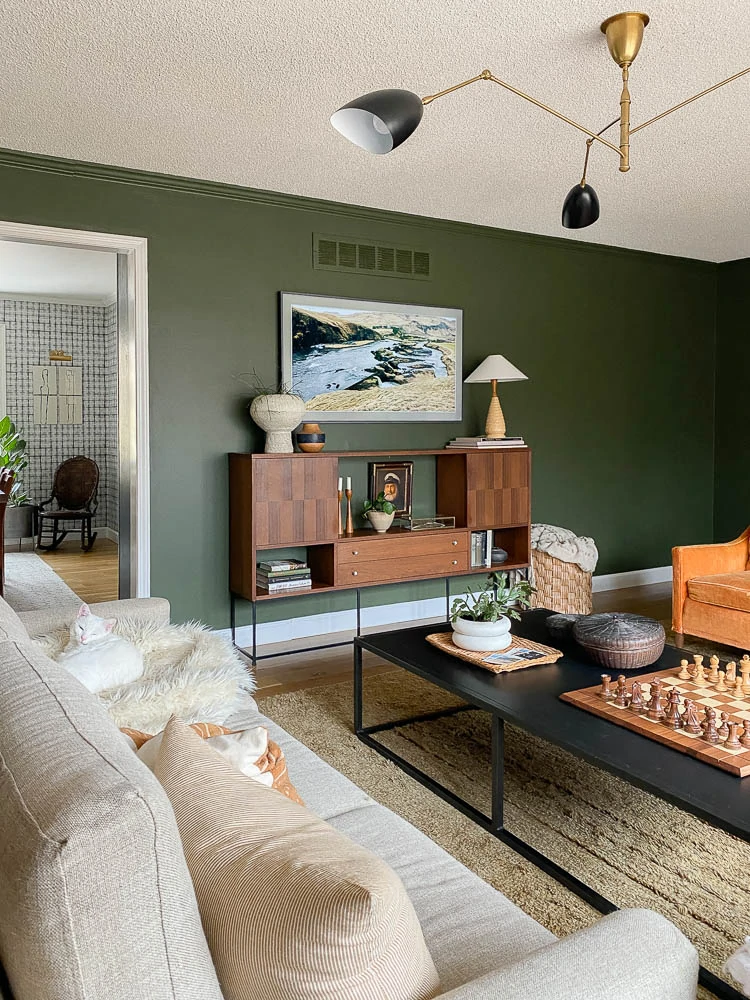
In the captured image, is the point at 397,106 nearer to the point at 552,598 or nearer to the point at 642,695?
the point at 642,695

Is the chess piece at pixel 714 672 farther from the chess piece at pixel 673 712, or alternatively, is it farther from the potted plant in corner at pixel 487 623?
the potted plant in corner at pixel 487 623

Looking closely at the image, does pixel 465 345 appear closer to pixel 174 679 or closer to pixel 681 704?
pixel 681 704

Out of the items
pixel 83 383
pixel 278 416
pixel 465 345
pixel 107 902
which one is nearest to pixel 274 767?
pixel 107 902

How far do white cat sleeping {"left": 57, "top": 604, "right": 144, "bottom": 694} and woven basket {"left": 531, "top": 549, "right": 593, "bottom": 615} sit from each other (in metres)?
3.28

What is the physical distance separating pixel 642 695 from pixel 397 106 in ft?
5.84

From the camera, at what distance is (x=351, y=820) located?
5.61 ft

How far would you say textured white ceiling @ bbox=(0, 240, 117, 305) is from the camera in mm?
6363

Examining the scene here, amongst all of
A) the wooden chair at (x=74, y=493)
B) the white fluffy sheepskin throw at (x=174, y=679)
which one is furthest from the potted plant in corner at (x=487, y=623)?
the wooden chair at (x=74, y=493)

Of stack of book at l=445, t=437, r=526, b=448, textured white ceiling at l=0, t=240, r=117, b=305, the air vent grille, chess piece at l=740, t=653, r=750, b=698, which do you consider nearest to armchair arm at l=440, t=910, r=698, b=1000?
chess piece at l=740, t=653, r=750, b=698

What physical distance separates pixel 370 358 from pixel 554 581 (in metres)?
1.89

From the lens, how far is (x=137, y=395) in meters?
4.12

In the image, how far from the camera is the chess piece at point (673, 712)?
2.19m

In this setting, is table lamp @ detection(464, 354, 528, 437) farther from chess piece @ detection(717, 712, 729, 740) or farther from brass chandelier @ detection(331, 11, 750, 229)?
chess piece @ detection(717, 712, 729, 740)

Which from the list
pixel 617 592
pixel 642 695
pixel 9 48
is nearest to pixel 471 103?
pixel 9 48
